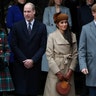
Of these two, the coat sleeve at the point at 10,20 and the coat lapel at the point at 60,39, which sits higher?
the coat sleeve at the point at 10,20

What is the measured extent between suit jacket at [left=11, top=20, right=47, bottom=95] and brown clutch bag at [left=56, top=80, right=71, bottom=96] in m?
0.50

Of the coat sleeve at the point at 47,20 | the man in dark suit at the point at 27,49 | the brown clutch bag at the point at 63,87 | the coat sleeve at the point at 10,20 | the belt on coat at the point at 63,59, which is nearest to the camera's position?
the brown clutch bag at the point at 63,87

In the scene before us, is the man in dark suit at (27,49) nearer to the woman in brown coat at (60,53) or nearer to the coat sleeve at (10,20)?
the woman in brown coat at (60,53)

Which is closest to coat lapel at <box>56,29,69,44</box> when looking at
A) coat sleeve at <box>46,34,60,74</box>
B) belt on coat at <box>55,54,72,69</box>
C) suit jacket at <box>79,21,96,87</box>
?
coat sleeve at <box>46,34,60,74</box>

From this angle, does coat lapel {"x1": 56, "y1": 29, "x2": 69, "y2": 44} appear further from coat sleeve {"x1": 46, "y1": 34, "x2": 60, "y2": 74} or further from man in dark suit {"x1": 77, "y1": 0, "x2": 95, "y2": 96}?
man in dark suit {"x1": 77, "y1": 0, "x2": 95, "y2": 96}

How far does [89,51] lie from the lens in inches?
331

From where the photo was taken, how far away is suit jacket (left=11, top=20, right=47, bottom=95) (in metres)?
8.83

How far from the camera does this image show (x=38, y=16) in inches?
431

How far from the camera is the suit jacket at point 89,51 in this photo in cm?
837

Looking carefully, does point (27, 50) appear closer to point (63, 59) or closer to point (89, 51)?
point (63, 59)

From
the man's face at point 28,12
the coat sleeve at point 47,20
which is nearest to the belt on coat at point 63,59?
the man's face at point 28,12

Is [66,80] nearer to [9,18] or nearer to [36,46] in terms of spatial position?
[36,46]

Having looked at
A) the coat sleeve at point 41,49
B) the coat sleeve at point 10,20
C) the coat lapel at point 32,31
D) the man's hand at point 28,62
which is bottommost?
the man's hand at point 28,62

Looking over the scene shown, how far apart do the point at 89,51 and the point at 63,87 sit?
2.55ft
